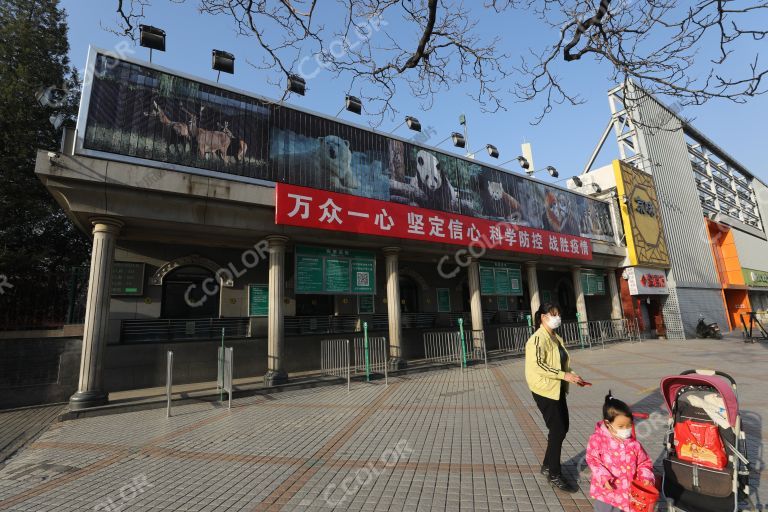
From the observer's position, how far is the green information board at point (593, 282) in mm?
19266

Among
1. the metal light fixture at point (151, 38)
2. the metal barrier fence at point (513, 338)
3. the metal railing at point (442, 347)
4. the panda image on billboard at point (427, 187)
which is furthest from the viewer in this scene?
the metal barrier fence at point (513, 338)

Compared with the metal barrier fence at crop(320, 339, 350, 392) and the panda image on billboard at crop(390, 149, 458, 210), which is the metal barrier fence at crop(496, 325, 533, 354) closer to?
the panda image on billboard at crop(390, 149, 458, 210)

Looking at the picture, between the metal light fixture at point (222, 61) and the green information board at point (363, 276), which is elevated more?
the metal light fixture at point (222, 61)

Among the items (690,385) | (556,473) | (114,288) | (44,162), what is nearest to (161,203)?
(44,162)

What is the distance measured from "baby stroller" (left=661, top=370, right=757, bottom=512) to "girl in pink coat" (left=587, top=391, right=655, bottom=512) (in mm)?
535

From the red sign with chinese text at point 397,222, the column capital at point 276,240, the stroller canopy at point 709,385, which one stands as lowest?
the stroller canopy at point 709,385

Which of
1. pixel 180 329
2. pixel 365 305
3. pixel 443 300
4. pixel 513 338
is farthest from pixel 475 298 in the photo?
pixel 180 329

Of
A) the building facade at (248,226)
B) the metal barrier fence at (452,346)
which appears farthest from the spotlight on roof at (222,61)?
the metal barrier fence at (452,346)

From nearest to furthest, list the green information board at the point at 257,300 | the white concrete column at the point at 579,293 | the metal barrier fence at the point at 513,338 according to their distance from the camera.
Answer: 1. the green information board at the point at 257,300
2. the metal barrier fence at the point at 513,338
3. the white concrete column at the point at 579,293

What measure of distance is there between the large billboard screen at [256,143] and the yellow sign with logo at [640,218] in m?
10.2

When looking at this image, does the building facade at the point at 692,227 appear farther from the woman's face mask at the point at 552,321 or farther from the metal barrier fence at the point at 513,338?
the woman's face mask at the point at 552,321

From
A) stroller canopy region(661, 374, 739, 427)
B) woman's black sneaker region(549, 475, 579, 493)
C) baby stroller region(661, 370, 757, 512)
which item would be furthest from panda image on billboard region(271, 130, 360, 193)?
baby stroller region(661, 370, 757, 512)

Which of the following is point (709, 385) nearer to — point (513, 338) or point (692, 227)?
point (513, 338)

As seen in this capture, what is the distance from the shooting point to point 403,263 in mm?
15391
